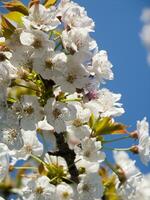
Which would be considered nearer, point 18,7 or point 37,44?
point 37,44

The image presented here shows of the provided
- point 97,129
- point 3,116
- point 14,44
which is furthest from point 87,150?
point 14,44

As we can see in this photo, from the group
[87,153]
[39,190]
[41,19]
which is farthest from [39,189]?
[41,19]

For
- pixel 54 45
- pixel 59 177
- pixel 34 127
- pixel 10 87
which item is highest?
pixel 54 45

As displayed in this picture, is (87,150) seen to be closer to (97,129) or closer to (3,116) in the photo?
(97,129)

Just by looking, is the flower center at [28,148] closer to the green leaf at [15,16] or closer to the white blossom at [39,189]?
the white blossom at [39,189]

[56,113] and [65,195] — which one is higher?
[56,113]

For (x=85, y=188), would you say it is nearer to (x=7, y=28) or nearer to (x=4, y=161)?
(x=4, y=161)

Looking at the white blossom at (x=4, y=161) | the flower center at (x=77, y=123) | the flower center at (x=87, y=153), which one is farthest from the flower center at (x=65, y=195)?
the white blossom at (x=4, y=161)

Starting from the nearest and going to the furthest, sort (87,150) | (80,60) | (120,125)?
(80,60) → (87,150) → (120,125)
